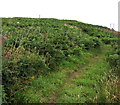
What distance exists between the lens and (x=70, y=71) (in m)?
9.36

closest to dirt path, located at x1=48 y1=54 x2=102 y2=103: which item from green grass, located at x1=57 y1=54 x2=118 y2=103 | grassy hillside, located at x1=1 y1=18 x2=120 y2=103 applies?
grassy hillside, located at x1=1 y1=18 x2=120 y2=103

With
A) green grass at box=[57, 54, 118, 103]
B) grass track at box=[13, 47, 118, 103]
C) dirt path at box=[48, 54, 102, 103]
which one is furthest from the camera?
dirt path at box=[48, 54, 102, 103]

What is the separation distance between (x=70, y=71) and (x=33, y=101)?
3.39 metres

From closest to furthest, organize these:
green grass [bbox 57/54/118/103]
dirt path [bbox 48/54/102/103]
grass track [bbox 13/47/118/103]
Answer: green grass [bbox 57/54/118/103], grass track [bbox 13/47/118/103], dirt path [bbox 48/54/102/103]

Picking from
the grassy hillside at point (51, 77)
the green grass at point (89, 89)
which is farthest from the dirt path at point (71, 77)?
the green grass at point (89, 89)

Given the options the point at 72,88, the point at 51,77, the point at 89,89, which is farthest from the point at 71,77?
the point at 89,89

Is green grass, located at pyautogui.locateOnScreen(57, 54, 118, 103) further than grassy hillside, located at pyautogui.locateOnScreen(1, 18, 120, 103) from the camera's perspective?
No

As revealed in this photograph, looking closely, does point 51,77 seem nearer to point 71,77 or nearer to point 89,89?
point 71,77

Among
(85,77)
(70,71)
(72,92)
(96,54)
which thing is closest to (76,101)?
(72,92)

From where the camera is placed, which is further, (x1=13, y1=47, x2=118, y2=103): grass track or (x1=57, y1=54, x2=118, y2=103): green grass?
(x1=13, y1=47, x2=118, y2=103): grass track

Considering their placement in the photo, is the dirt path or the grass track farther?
the dirt path

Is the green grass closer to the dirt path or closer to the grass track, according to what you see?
the grass track

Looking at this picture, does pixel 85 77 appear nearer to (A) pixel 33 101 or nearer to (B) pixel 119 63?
(B) pixel 119 63

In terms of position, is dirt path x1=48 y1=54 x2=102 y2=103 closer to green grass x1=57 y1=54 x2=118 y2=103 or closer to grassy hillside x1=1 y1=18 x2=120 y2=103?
grassy hillside x1=1 y1=18 x2=120 y2=103
